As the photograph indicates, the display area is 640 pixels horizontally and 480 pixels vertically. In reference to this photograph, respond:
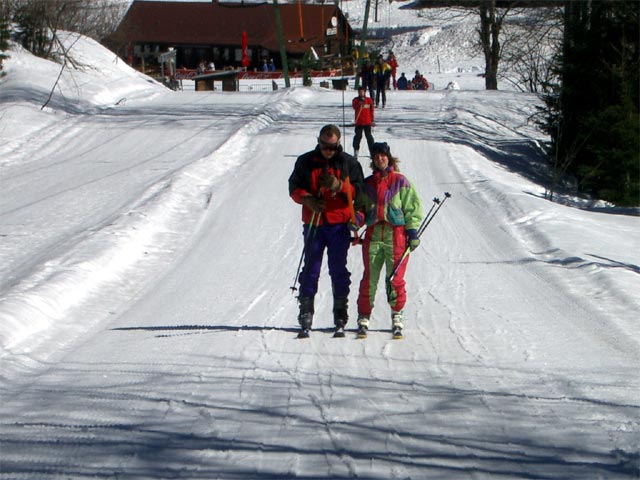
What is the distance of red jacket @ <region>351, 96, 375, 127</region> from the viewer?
20.8m

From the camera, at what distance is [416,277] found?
10.8 meters

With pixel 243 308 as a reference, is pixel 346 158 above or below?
above

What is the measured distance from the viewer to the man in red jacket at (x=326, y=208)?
7.63 metres

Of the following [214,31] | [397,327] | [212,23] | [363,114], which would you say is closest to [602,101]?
[363,114]

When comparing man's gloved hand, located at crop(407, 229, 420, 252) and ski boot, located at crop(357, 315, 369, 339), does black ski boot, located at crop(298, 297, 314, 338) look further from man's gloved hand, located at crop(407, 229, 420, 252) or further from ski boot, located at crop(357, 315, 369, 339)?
man's gloved hand, located at crop(407, 229, 420, 252)

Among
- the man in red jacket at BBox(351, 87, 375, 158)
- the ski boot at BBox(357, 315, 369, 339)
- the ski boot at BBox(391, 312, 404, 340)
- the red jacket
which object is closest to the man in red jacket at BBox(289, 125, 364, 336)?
the ski boot at BBox(357, 315, 369, 339)

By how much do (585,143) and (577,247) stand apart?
1185cm

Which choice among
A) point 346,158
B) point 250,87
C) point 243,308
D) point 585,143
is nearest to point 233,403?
point 346,158

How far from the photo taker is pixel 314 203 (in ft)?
24.9

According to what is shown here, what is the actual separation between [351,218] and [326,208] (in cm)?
23

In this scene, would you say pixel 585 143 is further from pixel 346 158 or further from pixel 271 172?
pixel 346 158

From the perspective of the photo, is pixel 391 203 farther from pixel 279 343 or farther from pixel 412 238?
pixel 279 343

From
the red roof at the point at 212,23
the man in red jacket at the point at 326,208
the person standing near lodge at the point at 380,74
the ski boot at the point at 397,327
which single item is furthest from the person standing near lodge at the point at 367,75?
the red roof at the point at 212,23

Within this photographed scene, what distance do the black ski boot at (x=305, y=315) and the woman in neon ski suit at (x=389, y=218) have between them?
448 millimetres
